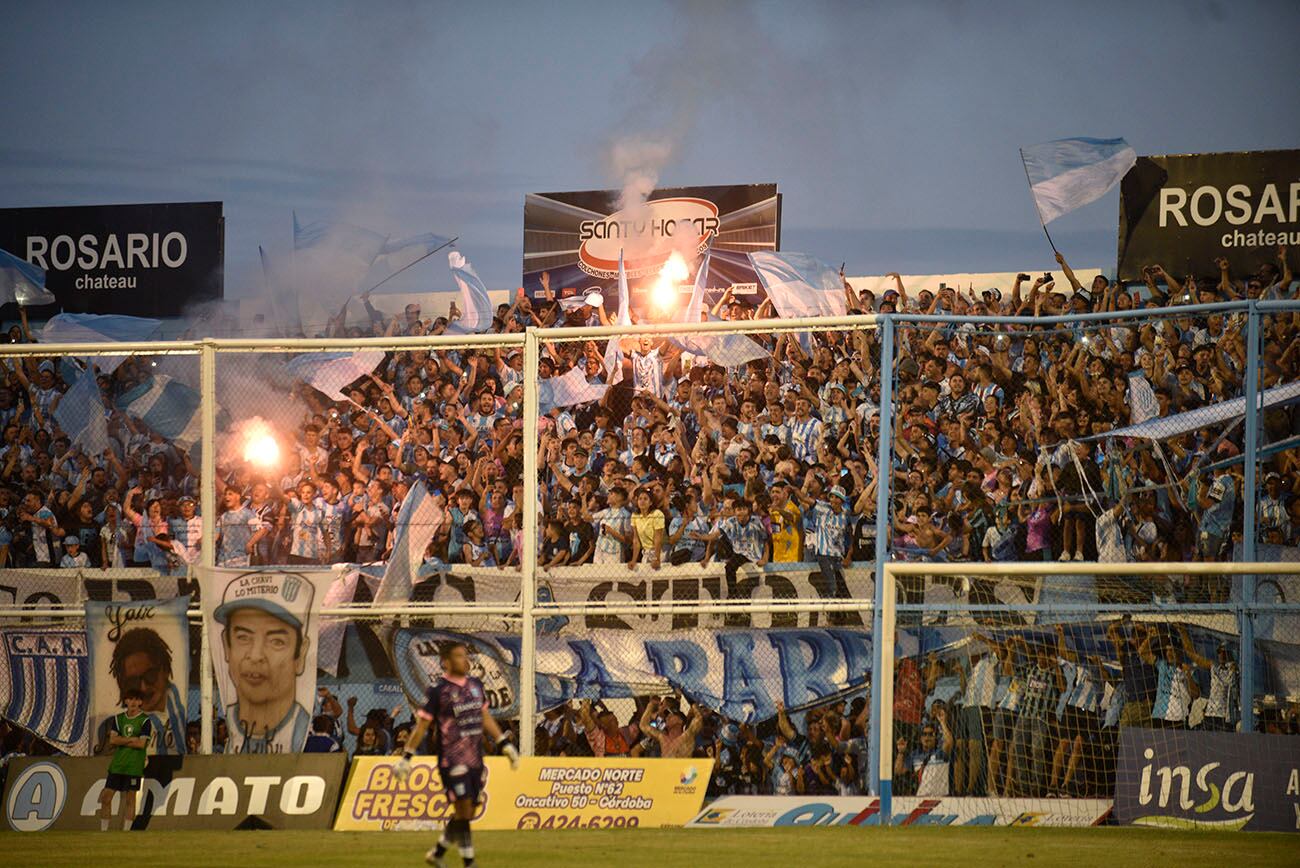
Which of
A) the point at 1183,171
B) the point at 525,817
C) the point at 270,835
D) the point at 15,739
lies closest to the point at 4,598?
the point at 15,739

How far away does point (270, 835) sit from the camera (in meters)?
12.5

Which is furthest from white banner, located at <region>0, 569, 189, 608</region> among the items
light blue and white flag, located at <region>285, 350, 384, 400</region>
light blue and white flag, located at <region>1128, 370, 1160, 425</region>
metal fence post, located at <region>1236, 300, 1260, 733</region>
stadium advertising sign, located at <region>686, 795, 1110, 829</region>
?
metal fence post, located at <region>1236, 300, 1260, 733</region>

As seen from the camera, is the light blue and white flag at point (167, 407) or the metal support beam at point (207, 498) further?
the light blue and white flag at point (167, 407)

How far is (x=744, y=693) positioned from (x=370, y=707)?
3.41 metres

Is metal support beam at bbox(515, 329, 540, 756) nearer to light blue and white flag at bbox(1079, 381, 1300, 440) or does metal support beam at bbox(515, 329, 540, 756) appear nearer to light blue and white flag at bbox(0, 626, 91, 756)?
light blue and white flag at bbox(0, 626, 91, 756)

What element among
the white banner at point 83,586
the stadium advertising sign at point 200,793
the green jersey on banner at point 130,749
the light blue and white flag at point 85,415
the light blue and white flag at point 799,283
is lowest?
the stadium advertising sign at point 200,793

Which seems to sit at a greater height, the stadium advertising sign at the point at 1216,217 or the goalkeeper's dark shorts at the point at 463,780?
the stadium advertising sign at the point at 1216,217

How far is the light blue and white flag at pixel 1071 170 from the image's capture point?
59.1ft

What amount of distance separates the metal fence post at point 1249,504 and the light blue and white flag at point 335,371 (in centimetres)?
772

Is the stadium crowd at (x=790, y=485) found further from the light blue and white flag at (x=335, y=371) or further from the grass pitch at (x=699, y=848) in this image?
the grass pitch at (x=699, y=848)

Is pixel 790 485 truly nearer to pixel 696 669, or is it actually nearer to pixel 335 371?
pixel 696 669

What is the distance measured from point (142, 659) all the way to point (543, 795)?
3959 millimetres

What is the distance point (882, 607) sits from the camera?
1241 cm

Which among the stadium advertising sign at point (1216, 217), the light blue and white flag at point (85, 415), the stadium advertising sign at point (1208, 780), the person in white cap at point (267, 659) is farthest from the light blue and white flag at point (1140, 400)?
the light blue and white flag at point (85, 415)
